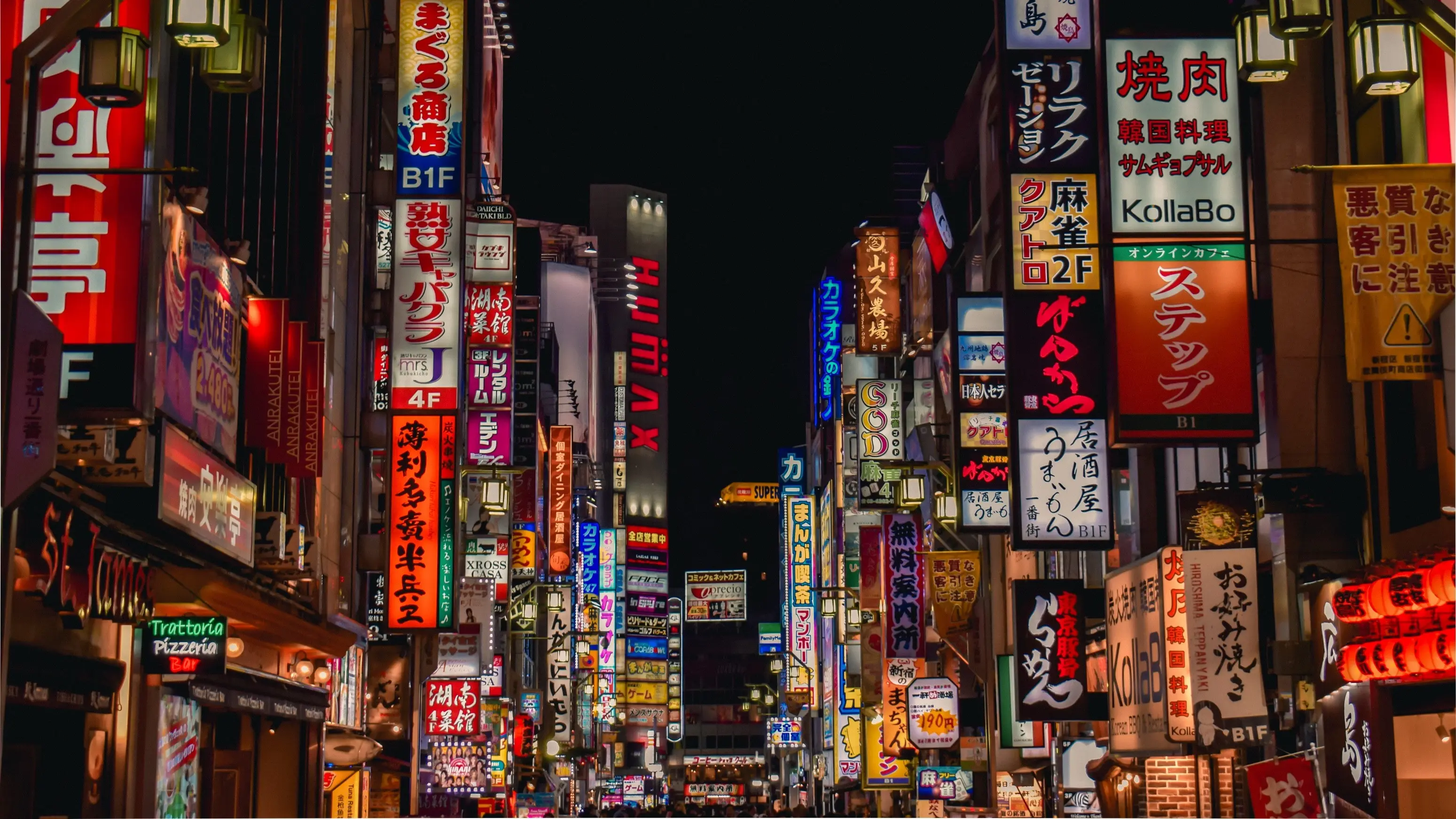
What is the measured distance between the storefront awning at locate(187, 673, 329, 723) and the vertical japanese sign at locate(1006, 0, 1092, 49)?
1353 cm

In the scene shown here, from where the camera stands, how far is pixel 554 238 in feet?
323

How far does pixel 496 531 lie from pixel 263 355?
23.6 m

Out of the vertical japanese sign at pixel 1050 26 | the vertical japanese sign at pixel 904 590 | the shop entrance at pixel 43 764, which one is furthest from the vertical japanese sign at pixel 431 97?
the vertical japanese sign at pixel 904 590

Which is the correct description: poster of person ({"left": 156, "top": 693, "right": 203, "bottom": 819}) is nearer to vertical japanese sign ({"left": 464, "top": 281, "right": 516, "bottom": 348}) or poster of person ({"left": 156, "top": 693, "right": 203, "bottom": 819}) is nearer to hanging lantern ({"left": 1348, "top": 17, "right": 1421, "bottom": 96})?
hanging lantern ({"left": 1348, "top": 17, "right": 1421, "bottom": 96})

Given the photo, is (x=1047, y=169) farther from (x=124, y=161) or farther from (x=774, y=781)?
(x=774, y=781)

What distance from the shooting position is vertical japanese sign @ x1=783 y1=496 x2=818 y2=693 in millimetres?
74812

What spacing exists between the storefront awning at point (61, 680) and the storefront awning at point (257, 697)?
227cm

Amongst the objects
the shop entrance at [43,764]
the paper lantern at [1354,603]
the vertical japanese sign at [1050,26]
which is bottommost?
the shop entrance at [43,764]

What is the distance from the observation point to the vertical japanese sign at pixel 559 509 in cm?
5625

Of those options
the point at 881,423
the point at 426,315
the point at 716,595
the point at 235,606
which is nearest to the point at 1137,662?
the point at 235,606

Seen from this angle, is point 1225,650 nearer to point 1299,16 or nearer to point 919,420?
point 1299,16

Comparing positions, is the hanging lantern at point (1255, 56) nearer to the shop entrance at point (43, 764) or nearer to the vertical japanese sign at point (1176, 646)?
the vertical japanese sign at point (1176, 646)

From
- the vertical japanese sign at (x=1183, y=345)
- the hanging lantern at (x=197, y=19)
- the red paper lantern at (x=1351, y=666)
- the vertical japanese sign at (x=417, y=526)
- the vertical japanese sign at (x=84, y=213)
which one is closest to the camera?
the hanging lantern at (x=197, y=19)

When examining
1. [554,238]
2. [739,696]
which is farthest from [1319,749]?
[739,696]
